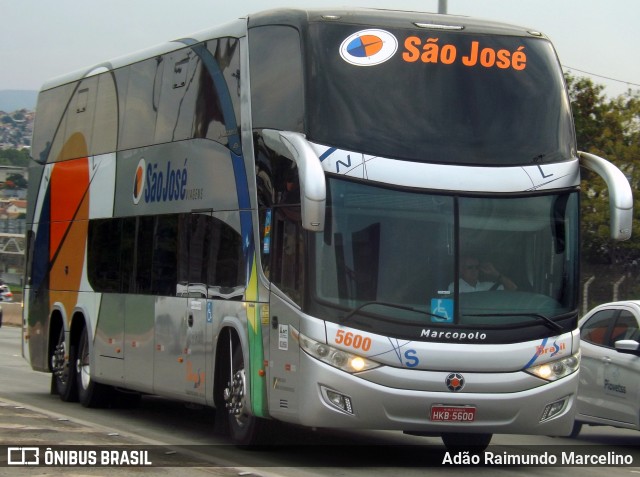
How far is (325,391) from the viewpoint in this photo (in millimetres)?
11172

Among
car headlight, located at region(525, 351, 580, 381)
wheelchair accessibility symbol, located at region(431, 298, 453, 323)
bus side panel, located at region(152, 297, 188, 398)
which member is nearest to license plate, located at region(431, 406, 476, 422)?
car headlight, located at region(525, 351, 580, 381)

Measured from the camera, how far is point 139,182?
1619 cm

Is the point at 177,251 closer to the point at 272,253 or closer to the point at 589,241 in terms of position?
the point at 272,253

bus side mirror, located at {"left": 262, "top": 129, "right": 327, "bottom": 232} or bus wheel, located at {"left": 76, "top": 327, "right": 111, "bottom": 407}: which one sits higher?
bus side mirror, located at {"left": 262, "top": 129, "right": 327, "bottom": 232}

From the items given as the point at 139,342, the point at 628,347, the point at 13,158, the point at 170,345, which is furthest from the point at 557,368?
the point at 13,158

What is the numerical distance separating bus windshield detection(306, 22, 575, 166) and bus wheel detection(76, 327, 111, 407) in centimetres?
720

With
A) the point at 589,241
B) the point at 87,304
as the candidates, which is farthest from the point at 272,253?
the point at 589,241

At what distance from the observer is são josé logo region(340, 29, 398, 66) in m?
12.0

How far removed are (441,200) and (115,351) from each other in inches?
255

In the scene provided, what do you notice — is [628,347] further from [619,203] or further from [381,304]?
[381,304]

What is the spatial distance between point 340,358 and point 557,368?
1.98m

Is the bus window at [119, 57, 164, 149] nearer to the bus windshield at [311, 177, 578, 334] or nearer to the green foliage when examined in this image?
the bus windshield at [311, 177, 578, 334]

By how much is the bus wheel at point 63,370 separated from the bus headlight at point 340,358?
788 centimetres

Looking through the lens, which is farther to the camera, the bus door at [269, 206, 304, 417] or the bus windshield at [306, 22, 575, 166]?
the bus windshield at [306, 22, 575, 166]
